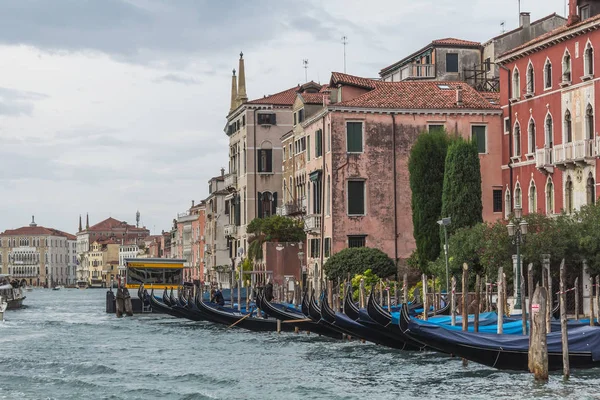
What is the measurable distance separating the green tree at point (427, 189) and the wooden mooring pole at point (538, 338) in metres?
14.6

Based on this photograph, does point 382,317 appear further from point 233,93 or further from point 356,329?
point 233,93

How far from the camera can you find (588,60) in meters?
25.8

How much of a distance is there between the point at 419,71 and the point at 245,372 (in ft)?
71.4

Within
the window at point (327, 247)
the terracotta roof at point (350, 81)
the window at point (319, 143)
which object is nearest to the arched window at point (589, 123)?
the terracotta roof at point (350, 81)

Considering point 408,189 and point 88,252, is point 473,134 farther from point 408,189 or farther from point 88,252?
point 88,252

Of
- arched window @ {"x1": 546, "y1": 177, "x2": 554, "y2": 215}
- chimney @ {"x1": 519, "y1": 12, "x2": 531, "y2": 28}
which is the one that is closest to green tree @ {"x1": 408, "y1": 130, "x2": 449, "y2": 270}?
arched window @ {"x1": 546, "y1": 177, "x2": 554, "y2": 215}

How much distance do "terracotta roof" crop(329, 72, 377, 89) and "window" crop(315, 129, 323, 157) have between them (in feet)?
4.79

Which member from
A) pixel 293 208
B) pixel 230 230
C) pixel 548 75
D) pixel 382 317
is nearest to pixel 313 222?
pixel 293 208

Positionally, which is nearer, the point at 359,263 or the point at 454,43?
the point at 359,263

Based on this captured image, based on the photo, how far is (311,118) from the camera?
117ft

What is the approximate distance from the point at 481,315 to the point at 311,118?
16363mm

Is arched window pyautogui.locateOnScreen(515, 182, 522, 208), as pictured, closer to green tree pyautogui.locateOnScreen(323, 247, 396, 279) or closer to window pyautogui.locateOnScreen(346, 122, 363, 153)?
green tree pyautogui.locateOnScreen(323, 247, 396, 279)

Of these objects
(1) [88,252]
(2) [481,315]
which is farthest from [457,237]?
(1) [88,252]

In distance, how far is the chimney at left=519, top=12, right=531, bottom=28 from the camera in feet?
114
